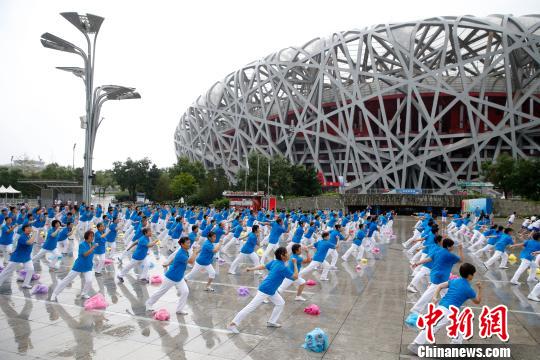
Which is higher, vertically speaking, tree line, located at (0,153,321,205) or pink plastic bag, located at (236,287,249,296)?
tree line, located at (0,153,321,205)

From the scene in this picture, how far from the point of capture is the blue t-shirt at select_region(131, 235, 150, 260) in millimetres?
10180

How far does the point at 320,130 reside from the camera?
209 feet

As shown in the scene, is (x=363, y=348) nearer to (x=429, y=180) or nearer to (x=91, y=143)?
(x=91, y=143)

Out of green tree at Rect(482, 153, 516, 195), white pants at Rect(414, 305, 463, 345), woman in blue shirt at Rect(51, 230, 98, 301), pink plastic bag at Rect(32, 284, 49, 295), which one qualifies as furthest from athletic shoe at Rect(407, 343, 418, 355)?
green tree at Rect(482, 153, 516, 195)

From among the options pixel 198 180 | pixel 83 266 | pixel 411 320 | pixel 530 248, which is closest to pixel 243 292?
pixel 83 266

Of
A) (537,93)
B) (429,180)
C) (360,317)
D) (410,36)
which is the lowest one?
(360,317)

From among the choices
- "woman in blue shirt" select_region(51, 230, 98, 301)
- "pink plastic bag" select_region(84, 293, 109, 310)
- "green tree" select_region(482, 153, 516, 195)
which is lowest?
"pink plastic bag" select_region(84, 293, 109, 310)

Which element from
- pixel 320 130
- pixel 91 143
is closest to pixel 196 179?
pixel 320 130

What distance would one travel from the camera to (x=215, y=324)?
752cm

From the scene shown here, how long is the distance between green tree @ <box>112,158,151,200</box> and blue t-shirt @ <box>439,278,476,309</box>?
6153cm

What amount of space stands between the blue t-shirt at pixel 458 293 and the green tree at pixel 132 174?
61.5 meters

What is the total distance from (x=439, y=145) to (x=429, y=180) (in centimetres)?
767

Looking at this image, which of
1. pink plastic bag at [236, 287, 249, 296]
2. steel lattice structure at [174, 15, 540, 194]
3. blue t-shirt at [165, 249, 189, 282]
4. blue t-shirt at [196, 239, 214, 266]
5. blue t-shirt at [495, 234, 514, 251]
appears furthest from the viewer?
steel lattice structure at [174, 15, 540, 194]

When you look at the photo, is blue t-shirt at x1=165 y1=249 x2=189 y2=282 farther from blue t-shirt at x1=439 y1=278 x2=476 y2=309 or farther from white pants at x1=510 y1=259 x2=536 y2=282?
white pants at x1=510 y1=259 x2=536 y2=282
